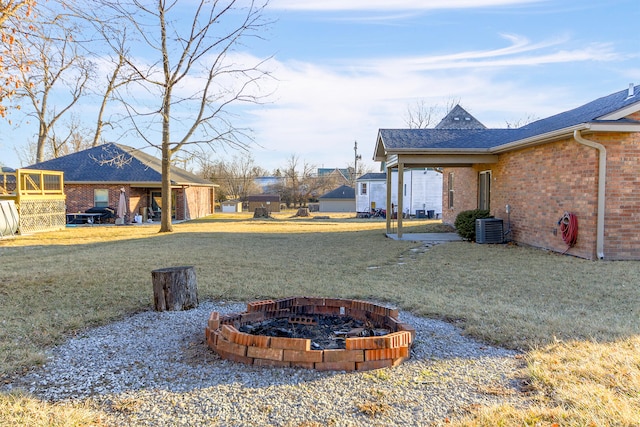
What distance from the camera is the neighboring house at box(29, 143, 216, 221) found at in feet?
74.5

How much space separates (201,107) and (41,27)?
11047mm

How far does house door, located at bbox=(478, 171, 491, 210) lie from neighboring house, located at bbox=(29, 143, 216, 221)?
15215 millimetres

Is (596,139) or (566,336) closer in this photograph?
(566,336)

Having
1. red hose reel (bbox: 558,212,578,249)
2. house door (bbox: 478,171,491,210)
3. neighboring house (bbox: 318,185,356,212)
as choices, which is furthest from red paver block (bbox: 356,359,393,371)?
neighboring house (bbox: 318,185,356,212)

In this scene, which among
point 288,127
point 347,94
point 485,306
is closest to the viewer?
point 485,306

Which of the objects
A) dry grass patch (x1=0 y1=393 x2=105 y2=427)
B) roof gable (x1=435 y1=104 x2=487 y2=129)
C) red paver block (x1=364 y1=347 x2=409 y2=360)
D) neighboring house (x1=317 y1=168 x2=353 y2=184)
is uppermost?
roof gable (x1=435 y1=104 x2=487 y2=129)

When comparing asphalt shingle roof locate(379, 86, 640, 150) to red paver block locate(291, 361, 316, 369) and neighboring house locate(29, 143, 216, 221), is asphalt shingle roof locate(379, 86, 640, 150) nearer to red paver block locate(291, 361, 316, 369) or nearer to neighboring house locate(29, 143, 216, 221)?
red paver block locate(291, 361, 316, 369)

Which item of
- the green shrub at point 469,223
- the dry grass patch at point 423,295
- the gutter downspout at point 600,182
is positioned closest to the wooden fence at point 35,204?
the dry grass patch at point 423,295

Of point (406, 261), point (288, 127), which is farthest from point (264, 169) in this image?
point (406, 261)

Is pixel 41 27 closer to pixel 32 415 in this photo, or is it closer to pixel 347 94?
pixel 32 415

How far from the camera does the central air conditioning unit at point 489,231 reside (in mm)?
12023

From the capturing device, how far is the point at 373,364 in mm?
3215

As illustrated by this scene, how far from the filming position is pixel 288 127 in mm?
18891

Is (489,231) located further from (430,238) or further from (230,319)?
(230,319)
